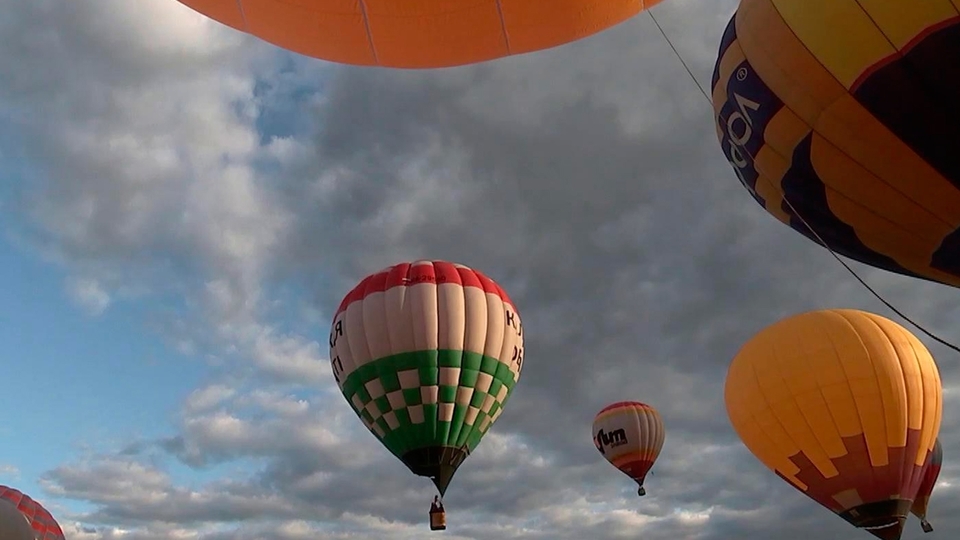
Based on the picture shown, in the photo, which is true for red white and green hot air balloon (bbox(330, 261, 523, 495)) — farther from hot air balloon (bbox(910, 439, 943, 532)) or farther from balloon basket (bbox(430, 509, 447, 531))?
hot air balloon (bbox(910, 439, 943, 532))

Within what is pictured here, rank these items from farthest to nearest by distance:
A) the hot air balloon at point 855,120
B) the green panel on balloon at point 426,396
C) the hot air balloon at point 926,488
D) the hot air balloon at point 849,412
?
the green panel on balloon at point 426,396, the hot air balloon at point 926,488, the hot air balloon at point 849,412, the hot air balloon at point 855,120

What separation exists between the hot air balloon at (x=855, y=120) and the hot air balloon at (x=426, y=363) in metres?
9.13

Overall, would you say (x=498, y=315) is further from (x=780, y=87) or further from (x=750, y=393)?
(x=780, y=87)

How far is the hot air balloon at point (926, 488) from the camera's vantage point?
17.0m

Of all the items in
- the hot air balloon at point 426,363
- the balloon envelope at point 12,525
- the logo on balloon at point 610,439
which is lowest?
the balloon envelope at point 12,525

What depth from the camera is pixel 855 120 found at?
8836 millimetres

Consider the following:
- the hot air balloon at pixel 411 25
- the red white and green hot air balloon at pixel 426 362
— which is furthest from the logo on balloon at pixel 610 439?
the hot air balloon at pixel 411 25

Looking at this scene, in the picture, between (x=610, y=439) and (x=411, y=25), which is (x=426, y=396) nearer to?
(x=411, y=25)

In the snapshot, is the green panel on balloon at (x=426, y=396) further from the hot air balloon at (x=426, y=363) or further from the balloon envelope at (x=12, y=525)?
the balloon envelope at (x=12, y=525)

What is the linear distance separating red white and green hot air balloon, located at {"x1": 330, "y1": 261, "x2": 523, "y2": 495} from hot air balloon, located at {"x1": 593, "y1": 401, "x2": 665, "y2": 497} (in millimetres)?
14200

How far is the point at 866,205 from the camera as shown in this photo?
9.39 m

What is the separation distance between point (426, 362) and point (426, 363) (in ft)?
0.08

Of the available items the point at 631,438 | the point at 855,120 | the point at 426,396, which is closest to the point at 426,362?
the point at 426,396

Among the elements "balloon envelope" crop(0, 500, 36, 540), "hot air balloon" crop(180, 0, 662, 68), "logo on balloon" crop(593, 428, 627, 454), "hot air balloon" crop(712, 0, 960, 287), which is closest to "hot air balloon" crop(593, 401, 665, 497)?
"logo on balloon" crop(593, 428, 627, 454)
